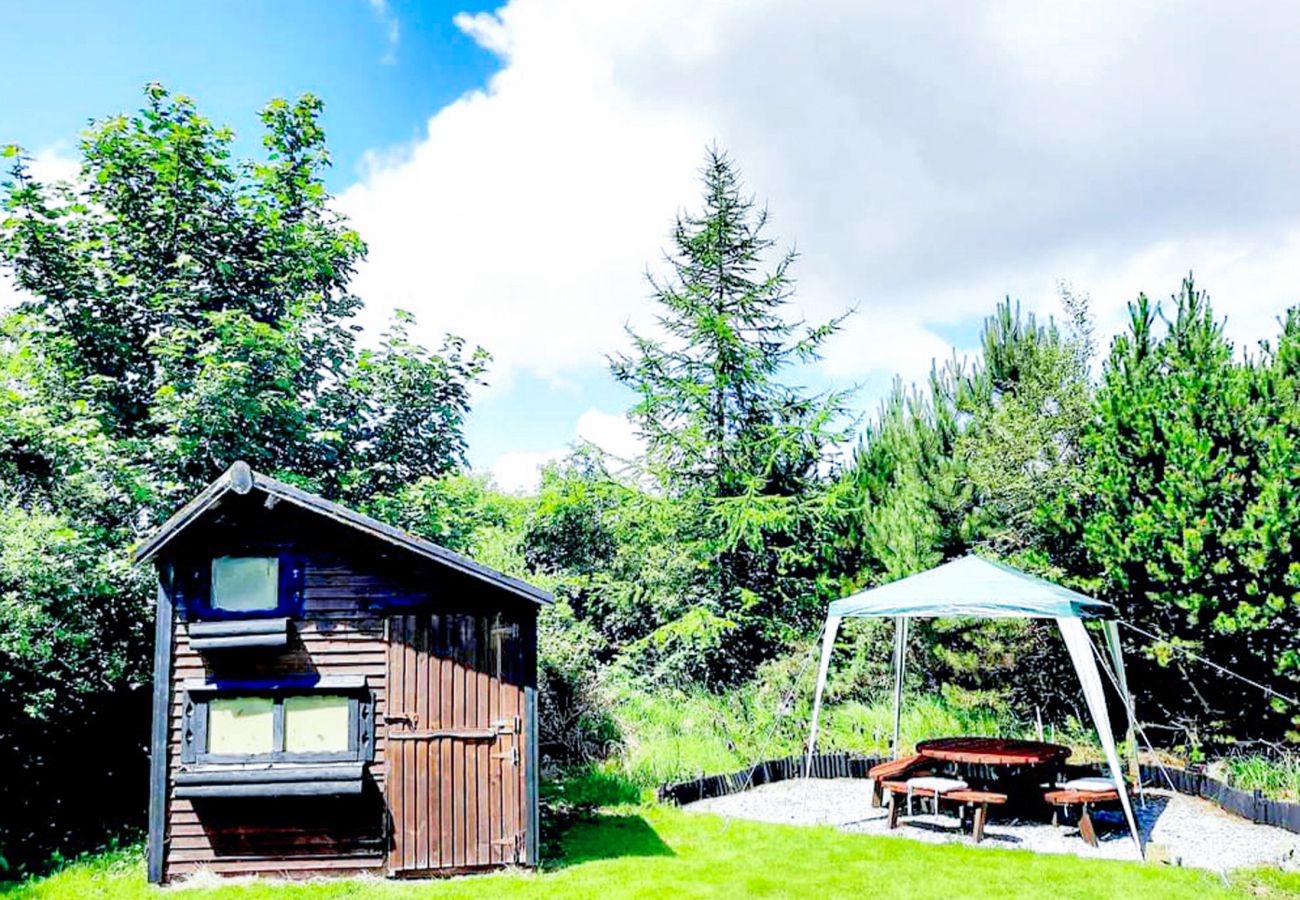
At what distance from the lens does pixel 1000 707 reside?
11742 mm

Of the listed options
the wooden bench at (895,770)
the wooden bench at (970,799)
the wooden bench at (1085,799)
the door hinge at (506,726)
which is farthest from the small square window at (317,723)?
the wooden bench at (1085,799)

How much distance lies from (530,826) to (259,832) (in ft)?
6.99

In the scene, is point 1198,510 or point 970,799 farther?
point 1198,510

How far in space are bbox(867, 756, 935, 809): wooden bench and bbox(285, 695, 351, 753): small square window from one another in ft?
16.6

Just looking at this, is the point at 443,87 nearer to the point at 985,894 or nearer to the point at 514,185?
the point at 514,185

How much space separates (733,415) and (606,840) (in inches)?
330

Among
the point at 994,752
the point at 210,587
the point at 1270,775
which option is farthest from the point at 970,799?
the point at 210,587

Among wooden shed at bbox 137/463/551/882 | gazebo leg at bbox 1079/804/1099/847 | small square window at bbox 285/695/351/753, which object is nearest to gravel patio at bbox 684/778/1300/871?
gazebo leg at bbox 1079/804/1099/847

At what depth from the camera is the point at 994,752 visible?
27.7 feet

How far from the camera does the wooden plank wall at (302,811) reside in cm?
682

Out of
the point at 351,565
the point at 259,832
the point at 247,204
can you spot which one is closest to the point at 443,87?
the point at 247,204

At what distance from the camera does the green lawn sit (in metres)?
6.41

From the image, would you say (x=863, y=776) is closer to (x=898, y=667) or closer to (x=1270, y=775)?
(x=898, y=667)

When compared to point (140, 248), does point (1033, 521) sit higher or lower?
lower
